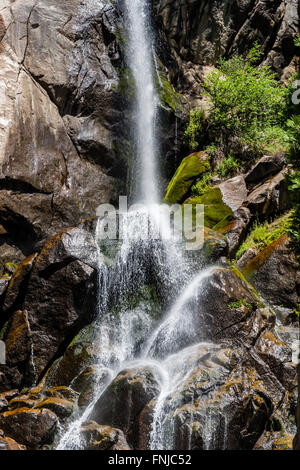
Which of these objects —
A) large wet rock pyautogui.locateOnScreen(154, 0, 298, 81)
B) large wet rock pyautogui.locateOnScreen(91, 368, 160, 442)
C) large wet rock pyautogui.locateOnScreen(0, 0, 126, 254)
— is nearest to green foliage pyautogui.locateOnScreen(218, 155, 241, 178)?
large wet rock pyautogui.locateOnScreen(0, 0, 126, 254)

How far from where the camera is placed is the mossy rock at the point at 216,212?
35.9 feet

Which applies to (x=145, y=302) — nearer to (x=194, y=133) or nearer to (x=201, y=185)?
(x=201, y=185)

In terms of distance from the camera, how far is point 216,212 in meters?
11.2

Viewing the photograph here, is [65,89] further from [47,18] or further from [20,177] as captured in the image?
[20,177]

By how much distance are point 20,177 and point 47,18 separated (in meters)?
5.95

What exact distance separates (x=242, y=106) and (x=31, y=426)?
12.4m

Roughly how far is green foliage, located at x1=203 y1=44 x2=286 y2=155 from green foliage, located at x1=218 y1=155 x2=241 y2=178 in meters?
0.88

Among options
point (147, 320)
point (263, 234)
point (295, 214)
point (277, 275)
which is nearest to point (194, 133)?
point (263, 234)

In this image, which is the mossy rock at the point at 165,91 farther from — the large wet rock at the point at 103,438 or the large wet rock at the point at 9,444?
the large wet rock at the point at 9,444

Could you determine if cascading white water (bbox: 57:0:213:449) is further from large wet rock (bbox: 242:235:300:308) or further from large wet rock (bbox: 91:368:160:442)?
large wet rock (bbox: 242:235:300:308)

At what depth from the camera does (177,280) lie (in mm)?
9016

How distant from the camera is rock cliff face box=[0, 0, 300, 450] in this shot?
6.33 metres

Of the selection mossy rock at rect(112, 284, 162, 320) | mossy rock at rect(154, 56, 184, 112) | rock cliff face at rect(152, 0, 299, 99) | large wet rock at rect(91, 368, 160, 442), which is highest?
rock cliff face at rect(152, 0, 299, 99)

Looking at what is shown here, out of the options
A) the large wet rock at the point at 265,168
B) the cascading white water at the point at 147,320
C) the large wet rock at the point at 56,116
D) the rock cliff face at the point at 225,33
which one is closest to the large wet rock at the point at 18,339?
the cascading white water at the point at 147,320
